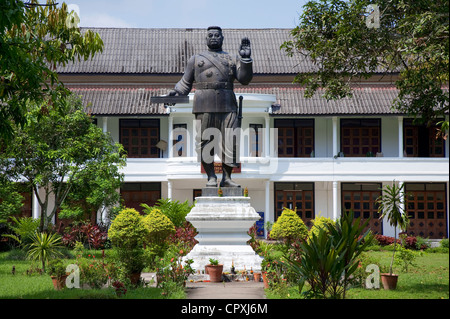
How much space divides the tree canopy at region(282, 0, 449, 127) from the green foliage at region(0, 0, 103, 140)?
12.5ft

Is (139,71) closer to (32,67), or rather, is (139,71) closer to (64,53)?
(64,53)

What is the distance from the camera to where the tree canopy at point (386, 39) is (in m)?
9.47

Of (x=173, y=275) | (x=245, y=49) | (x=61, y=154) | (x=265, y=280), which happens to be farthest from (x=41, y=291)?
(x=61, y=154)

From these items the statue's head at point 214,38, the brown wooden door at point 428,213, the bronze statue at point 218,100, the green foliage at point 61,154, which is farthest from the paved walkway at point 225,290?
the brown wooden door at point 428,213

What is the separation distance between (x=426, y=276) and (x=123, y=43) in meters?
18.4

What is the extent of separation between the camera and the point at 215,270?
10.0 meters

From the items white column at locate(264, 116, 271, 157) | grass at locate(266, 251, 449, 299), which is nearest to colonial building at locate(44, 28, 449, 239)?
white column at locate(264, 116, 271, 157)

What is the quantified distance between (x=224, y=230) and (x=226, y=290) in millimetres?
1791

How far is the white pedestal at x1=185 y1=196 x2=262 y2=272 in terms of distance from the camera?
10.7 m

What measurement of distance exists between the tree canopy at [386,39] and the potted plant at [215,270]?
139 inches

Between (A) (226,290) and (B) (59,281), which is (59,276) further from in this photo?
(A) (226,290)

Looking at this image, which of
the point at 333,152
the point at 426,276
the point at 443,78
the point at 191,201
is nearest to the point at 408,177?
the point at 333,152

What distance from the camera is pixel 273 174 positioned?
2458 centimetres

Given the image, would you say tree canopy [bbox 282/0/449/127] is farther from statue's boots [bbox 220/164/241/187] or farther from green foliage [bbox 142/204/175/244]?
green foliage [bbox 142/204/175/244]
